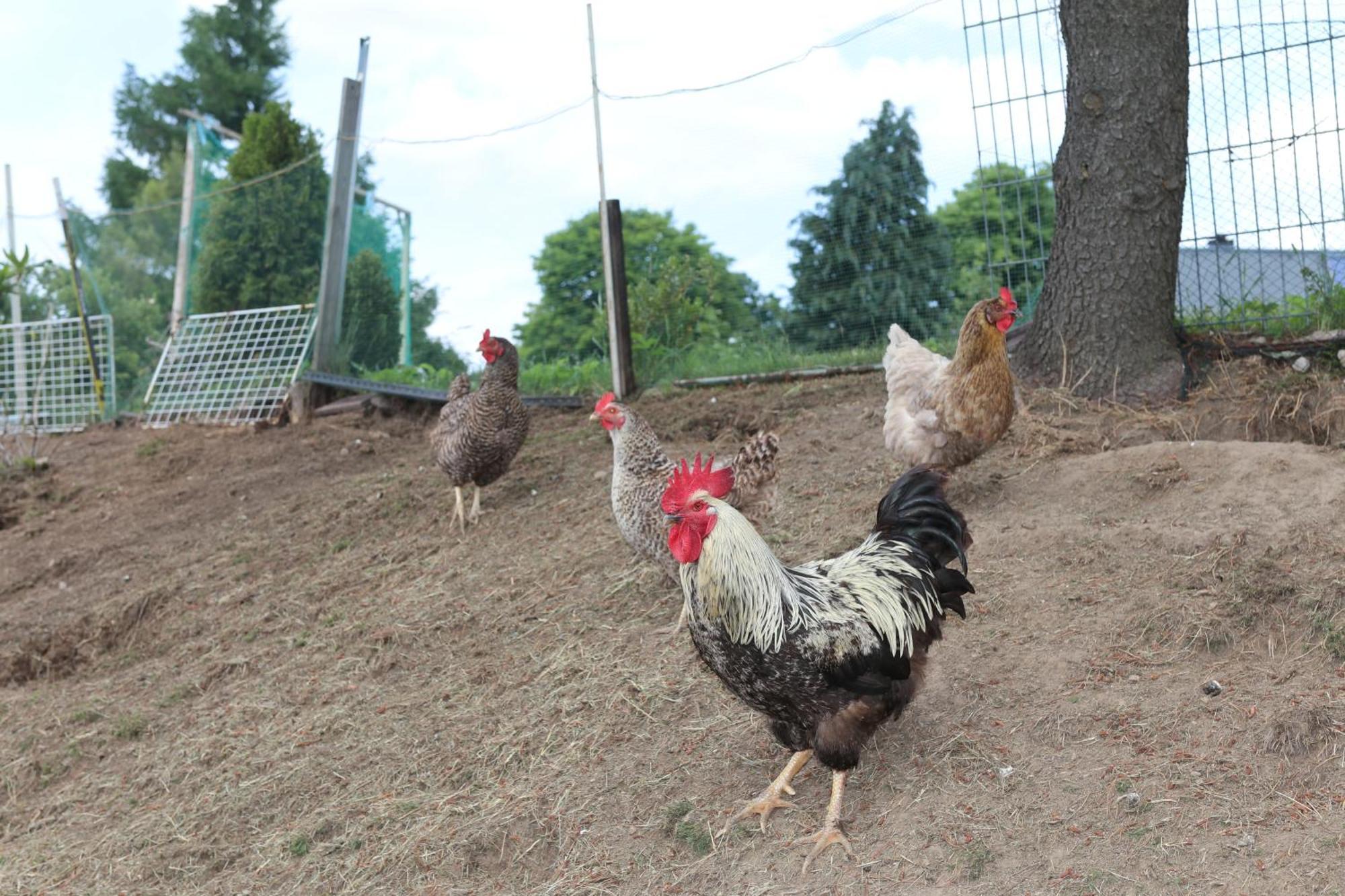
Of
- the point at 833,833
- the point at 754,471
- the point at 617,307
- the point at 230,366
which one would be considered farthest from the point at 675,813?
the point at 230,366

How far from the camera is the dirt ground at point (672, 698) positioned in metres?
3.43

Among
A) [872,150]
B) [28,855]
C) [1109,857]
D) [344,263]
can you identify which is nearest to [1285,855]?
[1109,857]

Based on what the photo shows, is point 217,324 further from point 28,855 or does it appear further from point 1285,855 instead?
point 1285,855

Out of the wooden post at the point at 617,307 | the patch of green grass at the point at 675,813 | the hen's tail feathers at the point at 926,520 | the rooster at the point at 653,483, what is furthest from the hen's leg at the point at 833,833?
the wooden post at the point at 617,307

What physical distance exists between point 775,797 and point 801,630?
27.2 inches

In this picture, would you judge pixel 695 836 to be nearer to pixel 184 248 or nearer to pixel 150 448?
pixel 150 448

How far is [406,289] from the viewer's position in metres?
11.6

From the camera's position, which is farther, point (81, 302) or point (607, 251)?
point (81, 302)

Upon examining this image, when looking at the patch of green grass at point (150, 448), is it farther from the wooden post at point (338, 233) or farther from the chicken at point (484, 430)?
the chicken at point (484, 430)

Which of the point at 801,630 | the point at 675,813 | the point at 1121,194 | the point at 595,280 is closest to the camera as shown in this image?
the point at 801,630

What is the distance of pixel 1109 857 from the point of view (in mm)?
3160

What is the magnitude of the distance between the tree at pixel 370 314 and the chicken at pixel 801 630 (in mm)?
8063

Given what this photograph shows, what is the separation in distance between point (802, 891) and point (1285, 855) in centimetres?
137

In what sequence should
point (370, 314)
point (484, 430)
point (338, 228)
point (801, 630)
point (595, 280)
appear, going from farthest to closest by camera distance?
point (595, 280) → point (370, 314) → point (338, 228) → point (484, 430) → point (801, 630)
